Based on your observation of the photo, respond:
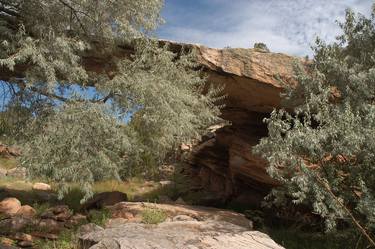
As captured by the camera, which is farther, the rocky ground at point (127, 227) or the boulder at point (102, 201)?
the boulder at point (102, 201)

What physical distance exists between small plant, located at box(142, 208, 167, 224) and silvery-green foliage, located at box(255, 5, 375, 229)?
290cm

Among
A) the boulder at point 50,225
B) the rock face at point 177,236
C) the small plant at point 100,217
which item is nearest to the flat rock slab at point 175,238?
the rock face at point 177,236

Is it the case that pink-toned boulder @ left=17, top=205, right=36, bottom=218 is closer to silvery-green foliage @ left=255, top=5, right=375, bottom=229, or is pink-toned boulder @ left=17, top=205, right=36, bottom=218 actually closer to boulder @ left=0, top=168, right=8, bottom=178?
silvery-green foliage @ left=255, top=5, right=375, bottom=229

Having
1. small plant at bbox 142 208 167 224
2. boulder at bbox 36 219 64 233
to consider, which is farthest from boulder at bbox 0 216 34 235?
small plant at bbox 142 208 167 224

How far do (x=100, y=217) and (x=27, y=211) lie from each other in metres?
2.65

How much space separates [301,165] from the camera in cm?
959

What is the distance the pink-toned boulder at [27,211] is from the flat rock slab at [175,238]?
354 cm

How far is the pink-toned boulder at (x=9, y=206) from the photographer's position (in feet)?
43.5

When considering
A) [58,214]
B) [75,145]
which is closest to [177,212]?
[58,214]

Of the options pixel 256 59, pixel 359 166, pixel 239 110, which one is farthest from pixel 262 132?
pixel 359 166

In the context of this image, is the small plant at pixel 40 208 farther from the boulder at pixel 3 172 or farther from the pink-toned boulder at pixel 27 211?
the boulder at pixel 3 172

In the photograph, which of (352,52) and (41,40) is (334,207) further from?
(41,40)

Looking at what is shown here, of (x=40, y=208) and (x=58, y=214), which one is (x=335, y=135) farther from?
(x=40, y=208)

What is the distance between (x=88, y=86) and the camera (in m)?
12.4
